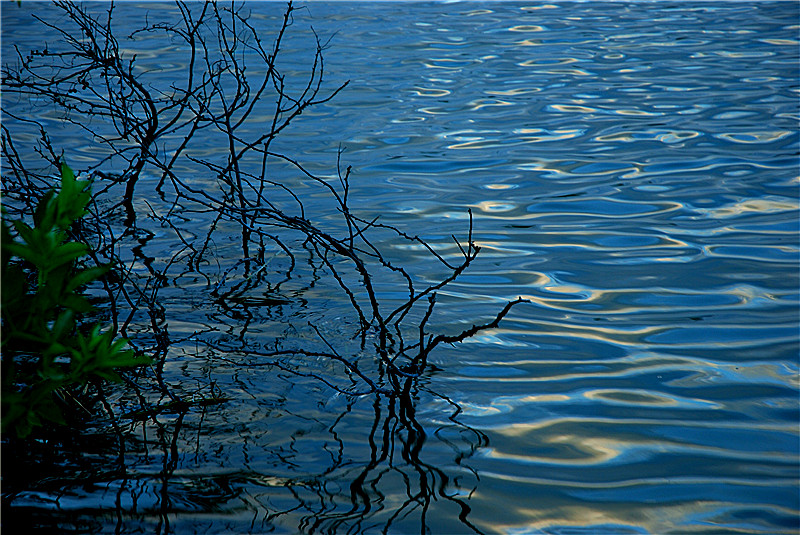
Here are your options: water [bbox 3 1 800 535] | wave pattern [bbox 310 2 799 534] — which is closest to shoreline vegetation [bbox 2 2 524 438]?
water [bbox 3 1 800 535]

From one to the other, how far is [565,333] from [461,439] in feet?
4.02

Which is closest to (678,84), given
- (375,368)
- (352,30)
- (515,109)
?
(515,109)

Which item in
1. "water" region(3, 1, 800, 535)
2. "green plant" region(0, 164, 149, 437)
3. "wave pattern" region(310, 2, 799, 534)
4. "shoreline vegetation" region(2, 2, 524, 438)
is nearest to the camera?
"green plant" region(0, 164, 149, 437)

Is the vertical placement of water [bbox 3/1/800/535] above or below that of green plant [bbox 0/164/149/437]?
below

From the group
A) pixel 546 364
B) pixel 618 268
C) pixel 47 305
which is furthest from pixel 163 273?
pixel 618 268

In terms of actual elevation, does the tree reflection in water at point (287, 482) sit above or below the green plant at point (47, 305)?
below

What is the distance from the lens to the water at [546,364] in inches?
114

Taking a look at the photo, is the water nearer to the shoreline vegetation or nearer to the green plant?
the shoreline vegetation

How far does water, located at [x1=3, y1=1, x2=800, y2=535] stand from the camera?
290 cm

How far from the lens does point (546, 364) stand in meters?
3.96

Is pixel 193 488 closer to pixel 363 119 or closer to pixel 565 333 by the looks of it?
pixel 565 333

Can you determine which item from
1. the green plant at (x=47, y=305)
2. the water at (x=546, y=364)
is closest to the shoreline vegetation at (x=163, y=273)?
the green plant at (x=47, y=305)

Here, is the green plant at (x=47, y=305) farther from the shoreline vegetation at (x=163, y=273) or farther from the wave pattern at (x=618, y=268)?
the wave pattern at (x=618, y=268)

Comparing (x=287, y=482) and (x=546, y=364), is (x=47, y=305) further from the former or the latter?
(x=546, y=364)
